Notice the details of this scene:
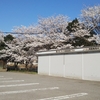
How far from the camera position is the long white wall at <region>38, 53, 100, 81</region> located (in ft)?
58.1

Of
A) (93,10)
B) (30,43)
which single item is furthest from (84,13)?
(30,43)

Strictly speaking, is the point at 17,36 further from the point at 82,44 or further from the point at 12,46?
the point at 82,44

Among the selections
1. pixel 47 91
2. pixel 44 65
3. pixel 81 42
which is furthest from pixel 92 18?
pixel 47 91

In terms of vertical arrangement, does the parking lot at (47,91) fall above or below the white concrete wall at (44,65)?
below

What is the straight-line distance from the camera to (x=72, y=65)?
65.7 feet

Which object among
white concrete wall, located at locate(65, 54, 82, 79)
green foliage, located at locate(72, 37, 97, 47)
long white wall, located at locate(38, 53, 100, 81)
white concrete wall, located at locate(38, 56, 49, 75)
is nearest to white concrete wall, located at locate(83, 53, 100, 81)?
long white wall, located at locate(38, 53, 100, 81)

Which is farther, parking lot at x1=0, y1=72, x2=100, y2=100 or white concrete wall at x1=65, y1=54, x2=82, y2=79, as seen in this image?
white concrete wall at x1=65, y1=54, x2=82, y2=79

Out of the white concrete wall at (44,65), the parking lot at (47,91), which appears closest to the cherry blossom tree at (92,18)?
the white concrete wall at (44,65)

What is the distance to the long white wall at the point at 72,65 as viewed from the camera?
1772 centimetres

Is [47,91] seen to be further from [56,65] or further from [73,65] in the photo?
[56,65]

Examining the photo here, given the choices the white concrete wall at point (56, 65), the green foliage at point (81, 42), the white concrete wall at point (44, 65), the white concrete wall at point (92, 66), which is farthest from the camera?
the green foliage at point (81, 42)

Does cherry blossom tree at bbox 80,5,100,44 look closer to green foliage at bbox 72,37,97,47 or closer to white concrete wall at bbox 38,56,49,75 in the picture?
green foliage at bbox 72,37,97,47

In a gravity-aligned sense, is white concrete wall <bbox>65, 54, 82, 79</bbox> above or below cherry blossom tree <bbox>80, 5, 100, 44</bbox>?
below

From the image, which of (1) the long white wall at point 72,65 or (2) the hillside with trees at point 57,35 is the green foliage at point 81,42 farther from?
(1) the long white wall at point 72,65
